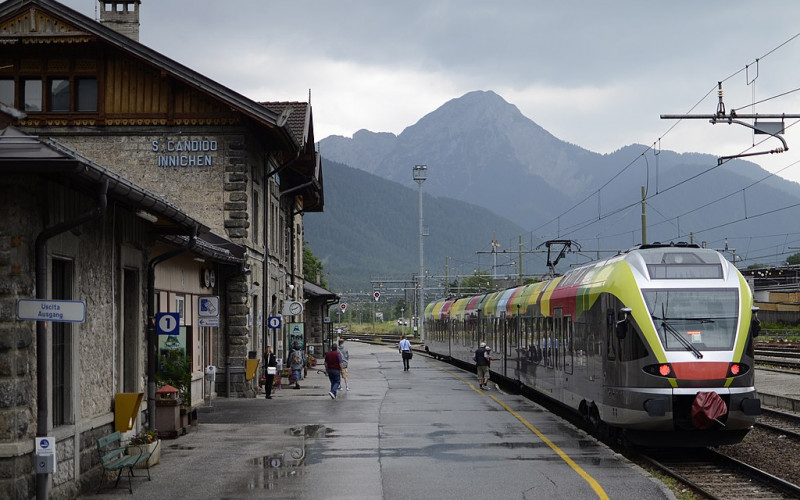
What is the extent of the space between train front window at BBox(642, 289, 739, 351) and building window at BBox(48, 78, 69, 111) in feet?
58.5

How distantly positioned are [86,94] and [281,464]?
15.6 meters

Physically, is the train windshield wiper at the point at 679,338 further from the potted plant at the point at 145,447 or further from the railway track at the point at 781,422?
the potted plant at the point at 145,447

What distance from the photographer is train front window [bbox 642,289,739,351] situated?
14242 mm

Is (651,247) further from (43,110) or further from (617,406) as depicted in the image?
(43,110)

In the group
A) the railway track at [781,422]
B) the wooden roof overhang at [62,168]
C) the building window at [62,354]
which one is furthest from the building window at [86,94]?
the railway track at [781,422]

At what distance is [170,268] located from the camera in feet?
66.4

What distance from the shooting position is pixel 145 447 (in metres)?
13.5

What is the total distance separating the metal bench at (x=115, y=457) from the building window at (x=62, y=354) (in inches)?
29.7

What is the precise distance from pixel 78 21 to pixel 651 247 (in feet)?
52.8

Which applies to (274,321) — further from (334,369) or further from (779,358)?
(779,358)

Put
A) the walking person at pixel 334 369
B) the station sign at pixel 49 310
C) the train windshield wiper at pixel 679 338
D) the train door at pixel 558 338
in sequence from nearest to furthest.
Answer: the station sign at pixel 49 310, the train windshield wiper at pixel 679 338, the train door at pixel 558 338, the walking person at pixel 334 369

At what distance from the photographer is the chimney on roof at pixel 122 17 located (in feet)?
95.4

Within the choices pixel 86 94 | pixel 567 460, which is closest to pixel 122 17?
pixel 86 94

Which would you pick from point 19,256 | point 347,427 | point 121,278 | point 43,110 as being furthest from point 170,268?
point 19,256
